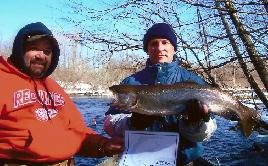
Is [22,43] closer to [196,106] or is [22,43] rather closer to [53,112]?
[53,112]

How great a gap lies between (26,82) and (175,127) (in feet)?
4.63

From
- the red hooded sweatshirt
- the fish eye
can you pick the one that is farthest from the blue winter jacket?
the red hooded sweatshirt

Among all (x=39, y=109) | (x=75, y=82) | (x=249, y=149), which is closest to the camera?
(x=39, y=109)

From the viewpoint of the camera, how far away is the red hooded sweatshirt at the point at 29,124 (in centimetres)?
355

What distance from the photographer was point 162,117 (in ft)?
11.5

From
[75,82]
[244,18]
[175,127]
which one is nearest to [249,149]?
[244,18]

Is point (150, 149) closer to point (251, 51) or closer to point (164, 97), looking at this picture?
point (164, 97)

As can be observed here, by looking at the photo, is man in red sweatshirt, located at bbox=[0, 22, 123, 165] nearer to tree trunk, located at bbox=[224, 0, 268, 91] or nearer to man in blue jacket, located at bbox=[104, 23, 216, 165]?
man in blue jacket, located at bbox=[104, 23, 216, 165]

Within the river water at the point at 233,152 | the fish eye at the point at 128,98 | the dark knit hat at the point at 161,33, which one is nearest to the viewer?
the fish eye at the point at 128,98

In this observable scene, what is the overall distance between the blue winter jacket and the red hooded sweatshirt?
21.5 inches

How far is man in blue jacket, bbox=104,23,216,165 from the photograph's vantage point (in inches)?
131

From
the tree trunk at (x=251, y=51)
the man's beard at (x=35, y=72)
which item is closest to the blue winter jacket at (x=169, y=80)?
the man's beard at (x=35, y=72)

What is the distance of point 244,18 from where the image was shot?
28.4 ft

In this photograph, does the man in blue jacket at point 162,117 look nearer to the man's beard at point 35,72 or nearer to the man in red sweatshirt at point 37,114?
the man in red sweatshirt at point 37,114
